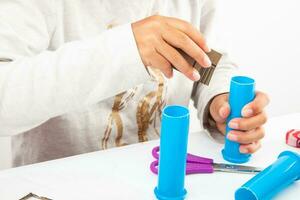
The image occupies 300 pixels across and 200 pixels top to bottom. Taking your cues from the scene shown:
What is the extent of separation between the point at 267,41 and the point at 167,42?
3.59 feet

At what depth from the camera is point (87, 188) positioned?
69 cm

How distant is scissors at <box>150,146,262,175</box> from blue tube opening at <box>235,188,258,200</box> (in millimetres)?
81

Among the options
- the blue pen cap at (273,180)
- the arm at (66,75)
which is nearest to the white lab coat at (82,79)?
the arm at (66,75)

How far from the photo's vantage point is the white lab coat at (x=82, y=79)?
2.26ft

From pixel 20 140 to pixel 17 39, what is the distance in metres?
0.29

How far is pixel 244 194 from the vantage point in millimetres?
671

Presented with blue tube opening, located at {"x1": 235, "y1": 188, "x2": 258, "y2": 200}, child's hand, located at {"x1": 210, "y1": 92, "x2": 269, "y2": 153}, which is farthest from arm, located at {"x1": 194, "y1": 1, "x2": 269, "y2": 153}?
blue tube opening, located at {"x1": 235, "y1": 188, "x2": 258, "y2": 200}

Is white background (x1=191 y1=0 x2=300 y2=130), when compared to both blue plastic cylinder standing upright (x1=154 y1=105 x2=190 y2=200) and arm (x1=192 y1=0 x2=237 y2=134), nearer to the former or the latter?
arm (x1=192 y1=0 x2=237 y2=134)

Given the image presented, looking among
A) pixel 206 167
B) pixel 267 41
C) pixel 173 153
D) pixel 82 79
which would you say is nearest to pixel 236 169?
pixel 206 167

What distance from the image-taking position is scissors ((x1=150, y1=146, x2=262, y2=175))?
74cm

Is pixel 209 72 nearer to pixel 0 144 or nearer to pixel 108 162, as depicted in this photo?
pixel 108 162

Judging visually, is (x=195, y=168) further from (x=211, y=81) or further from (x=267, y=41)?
(x=267, y=41)

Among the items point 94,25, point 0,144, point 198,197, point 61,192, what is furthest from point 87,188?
point 0,144

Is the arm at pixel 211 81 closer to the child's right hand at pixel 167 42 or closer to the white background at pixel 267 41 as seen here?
the child's right hand at pixel 167 42
